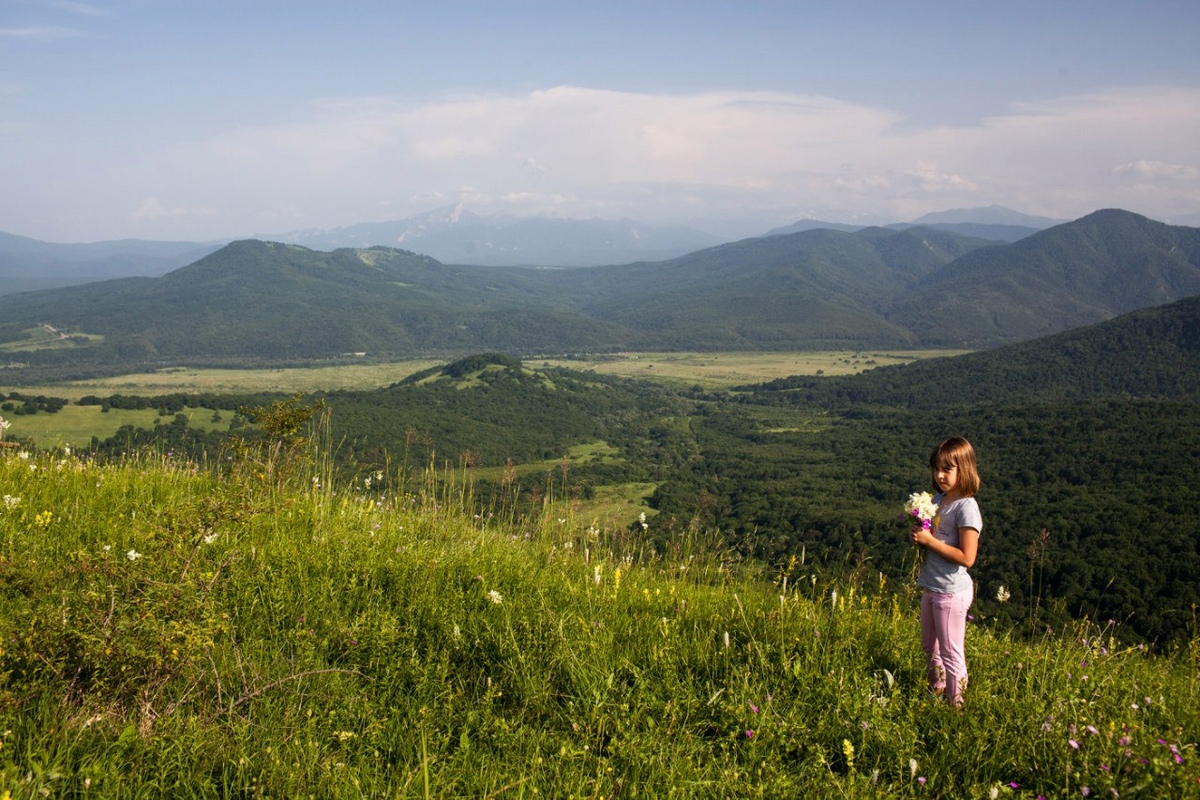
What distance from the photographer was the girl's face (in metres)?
4.31

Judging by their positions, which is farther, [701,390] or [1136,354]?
[701,390]

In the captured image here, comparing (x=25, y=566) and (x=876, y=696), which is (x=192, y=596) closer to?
(x=25, y=566)

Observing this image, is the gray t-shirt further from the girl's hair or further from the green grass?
the green grass

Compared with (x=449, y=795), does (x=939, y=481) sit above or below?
above

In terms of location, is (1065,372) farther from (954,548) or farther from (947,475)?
(954,548)

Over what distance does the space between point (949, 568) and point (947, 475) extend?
582 millimetres

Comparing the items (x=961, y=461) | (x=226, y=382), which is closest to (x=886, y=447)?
(x=961, y=461)

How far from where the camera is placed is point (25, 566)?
3770 mm

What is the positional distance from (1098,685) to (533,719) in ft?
10.4

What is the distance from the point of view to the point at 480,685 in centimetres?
367

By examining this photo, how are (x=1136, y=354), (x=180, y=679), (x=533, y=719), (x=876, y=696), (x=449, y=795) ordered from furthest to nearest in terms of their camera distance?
(x=1136, y=354)
(x=876, y=696)
(x=533, y=719)
(x=180, y=679)
(x=449, y=795)

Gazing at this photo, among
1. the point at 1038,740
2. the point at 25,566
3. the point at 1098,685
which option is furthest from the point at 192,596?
the point at 1098,685

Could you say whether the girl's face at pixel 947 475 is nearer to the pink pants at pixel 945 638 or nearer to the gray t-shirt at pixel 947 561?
the gray t-shirt at pixel 947 561

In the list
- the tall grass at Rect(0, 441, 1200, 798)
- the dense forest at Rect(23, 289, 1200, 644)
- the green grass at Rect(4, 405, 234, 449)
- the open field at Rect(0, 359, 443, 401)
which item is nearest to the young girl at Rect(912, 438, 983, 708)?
the tall grass at Rect(0, 441, 1200, 798)
